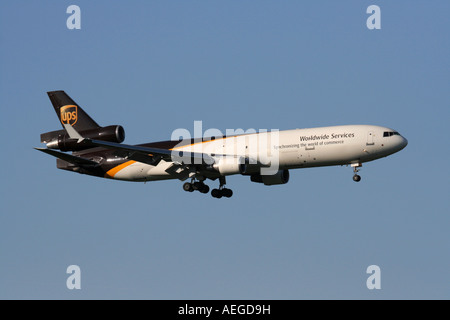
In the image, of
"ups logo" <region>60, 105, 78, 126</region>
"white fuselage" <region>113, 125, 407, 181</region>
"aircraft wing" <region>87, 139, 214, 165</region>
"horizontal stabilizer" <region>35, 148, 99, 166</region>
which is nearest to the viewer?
"white fuselage" <region>113, 125, 407, 181</region>

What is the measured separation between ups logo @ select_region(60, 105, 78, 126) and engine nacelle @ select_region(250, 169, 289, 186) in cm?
1791

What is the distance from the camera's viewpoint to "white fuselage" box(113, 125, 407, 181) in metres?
69.9

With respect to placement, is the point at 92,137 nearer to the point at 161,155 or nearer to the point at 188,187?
the point at 161,155

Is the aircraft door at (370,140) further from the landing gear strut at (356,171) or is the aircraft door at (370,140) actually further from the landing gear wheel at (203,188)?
the landing gear wheel at (203,188)

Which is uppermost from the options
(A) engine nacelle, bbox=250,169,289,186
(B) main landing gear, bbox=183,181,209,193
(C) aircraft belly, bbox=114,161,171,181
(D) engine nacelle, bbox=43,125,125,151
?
(D) engine nacelle, bbox=43,125,125,151

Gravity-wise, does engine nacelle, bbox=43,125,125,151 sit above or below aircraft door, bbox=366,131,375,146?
above

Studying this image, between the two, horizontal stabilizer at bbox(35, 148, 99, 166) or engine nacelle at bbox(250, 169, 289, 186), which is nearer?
horizontal stabilizer at bbox(35, 148, 99, 166)

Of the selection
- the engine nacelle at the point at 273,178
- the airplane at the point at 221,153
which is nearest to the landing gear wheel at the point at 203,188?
the airplane at the point at 221,153

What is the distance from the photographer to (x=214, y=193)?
77.7 meters

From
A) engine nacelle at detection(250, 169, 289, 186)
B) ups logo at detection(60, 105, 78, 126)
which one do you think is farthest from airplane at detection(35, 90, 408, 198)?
ups logo at detection(60, 105, 78, 126)

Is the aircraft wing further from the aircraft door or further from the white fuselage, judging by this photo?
the aircraft door

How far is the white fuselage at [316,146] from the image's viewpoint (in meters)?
69.9

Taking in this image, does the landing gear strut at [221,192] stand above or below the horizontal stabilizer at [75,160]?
below
